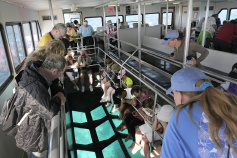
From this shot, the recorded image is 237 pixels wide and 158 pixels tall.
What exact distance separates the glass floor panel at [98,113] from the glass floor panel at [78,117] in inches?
8.4

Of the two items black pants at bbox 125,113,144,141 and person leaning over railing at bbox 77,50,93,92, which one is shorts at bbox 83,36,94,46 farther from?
black pants at bbox 125,113,144,141

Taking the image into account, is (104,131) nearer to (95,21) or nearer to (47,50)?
(47,50)

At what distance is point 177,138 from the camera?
859 millimetres

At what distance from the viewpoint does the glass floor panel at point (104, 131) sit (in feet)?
11.8

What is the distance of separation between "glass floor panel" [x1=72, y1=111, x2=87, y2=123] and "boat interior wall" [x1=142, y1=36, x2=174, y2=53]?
3659 mm

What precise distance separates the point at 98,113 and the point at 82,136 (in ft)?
2.75

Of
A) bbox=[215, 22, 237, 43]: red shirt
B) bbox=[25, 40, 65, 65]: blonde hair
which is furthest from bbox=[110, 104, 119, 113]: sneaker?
bbox=[215, 22, 237, 43]: red shirt

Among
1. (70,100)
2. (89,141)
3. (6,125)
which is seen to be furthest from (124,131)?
(6,125)

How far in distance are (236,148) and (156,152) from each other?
1.60 metres

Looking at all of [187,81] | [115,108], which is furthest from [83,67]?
[187,81]

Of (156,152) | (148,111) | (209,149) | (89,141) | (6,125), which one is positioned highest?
(209,149)

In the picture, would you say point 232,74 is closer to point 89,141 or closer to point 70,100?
point 89,141

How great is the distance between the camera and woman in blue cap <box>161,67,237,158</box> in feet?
2.48

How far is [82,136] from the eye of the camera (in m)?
3.66
